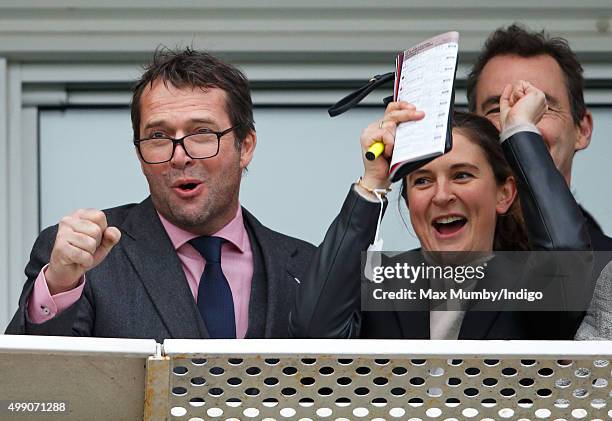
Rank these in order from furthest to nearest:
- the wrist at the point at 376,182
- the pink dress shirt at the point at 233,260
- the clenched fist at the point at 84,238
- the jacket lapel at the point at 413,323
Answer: the pink dress shirt at the point at 233,260
the jacket lapel at the point at 413,323
the wrist at the point at 376,182
the clenched fist at the point at 84,238

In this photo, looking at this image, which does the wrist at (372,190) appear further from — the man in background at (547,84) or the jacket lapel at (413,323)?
the man in background at (547,84)

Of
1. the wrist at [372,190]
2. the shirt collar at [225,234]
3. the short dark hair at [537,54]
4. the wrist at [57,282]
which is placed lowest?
the wrist at [57,282]

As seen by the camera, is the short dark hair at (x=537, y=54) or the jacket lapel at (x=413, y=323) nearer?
the jacket lapel at (x=413, y=323)

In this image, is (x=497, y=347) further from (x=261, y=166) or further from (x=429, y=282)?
(x=261, y=166)

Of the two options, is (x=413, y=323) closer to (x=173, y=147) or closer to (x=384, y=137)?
(x=384, y=137)

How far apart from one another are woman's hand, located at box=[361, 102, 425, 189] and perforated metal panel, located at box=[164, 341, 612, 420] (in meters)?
0.51

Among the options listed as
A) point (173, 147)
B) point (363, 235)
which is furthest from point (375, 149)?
point (173, 147)

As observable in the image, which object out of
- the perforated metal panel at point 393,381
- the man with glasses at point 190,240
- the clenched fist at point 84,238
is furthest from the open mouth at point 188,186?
the perforated metal panel at point 393,381

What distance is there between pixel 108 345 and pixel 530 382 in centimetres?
52

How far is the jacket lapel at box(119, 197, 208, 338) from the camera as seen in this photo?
7.89 ft

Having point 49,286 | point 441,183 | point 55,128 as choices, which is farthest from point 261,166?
point 49,286

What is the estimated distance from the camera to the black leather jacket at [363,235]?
84.9 inches

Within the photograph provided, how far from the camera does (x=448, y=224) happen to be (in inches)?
95.0

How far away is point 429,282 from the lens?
7.69 feet
